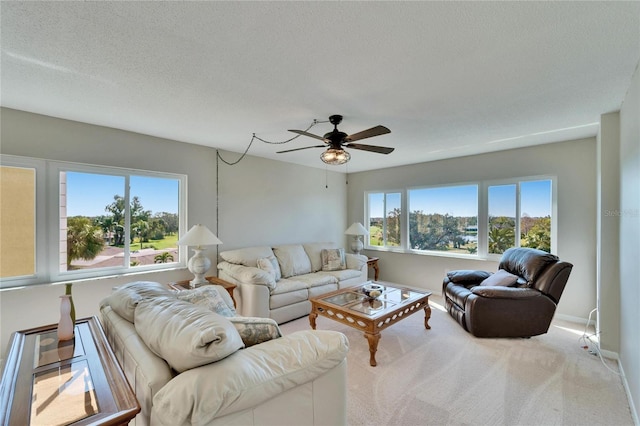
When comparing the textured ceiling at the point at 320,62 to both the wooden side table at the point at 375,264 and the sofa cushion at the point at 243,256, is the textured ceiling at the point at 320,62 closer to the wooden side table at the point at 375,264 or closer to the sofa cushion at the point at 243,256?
the sofa cushion at the point at 243,256

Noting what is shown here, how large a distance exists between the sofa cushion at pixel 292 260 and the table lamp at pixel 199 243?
1.26 m

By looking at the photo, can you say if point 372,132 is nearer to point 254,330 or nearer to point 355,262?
point 254,330

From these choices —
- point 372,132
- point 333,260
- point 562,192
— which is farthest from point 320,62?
point 562,192

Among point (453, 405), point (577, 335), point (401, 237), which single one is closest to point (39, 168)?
point (453, 405)

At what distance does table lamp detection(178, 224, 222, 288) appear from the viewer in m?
3.10

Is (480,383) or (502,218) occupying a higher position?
(502,218)

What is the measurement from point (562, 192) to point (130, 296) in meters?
4.93

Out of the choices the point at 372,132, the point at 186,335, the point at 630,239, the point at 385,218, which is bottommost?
the point at 186,335

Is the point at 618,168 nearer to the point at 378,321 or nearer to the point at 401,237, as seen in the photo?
the point at 378,321

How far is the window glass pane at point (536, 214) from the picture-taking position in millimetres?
3816

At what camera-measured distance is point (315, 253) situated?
15.9 feet

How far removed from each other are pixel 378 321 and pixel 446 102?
2.13m

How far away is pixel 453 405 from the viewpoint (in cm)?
199

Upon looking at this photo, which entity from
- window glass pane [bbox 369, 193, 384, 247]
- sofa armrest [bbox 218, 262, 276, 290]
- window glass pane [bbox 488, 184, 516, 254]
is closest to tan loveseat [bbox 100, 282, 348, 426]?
sofa armrest [bbox 218, 262, 276, 290]
